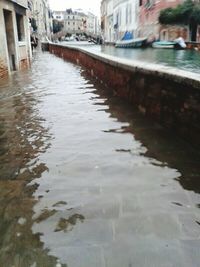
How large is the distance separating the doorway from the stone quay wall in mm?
8071

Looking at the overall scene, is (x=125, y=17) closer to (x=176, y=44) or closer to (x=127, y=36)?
(x=127, y=36)

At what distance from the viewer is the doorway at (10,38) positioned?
13.5m

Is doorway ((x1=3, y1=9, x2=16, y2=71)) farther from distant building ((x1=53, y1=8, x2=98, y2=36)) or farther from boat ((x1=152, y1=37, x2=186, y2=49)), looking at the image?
distant building ((x1=53, y1=8, x2=98, y2=36))

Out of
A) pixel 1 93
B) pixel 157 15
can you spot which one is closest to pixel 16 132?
pixel 1 93

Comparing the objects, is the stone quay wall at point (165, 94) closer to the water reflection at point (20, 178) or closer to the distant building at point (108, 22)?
the water reflection at point (20, 178)

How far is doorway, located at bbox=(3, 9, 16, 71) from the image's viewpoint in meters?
13.5

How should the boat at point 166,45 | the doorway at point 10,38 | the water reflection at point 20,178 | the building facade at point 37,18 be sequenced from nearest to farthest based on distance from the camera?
the water reflection at point 20,178 → the doorway at point 10,38 → the boat at point 166,45 → the building facade at point 37,18

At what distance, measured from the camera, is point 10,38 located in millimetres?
13953

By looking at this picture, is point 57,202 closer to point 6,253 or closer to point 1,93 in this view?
point 6,253

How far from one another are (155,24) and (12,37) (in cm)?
2606

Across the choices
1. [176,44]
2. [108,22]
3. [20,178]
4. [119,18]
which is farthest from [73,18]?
[20,178]

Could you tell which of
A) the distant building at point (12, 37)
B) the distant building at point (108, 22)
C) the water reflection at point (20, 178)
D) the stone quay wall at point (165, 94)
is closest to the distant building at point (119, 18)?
the distant building at point (108, 22)

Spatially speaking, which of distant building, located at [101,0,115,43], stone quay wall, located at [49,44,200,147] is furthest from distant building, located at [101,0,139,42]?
stone quay wall, located at [49,44,200,147]

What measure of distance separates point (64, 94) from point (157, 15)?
30696 millimetres
